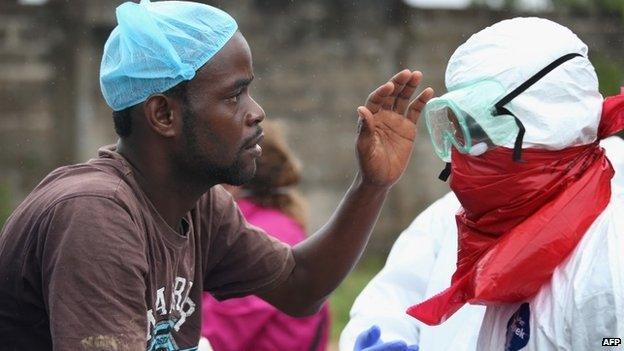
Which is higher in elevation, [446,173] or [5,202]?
[446,173]

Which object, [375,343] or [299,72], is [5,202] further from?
[375,343]

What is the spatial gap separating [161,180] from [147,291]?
334 mm

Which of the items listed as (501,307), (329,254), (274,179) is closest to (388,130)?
(329,254)

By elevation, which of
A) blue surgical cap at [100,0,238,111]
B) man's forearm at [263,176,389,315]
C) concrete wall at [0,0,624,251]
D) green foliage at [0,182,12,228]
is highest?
blue surgical cap at [100,0,238,111]

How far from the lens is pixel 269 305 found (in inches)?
193

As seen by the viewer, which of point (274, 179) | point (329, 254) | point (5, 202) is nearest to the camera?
point (329, 254)

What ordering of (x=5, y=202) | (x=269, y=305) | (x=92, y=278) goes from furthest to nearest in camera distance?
(x=5, y=202)
(x=269, y=305)
(x=92, y=278)

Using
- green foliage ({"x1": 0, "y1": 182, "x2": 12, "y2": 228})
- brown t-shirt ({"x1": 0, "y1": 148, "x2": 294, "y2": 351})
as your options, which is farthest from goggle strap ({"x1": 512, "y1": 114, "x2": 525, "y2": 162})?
green foliage ({"x1": 0, "y1": 182, "x2": 12, "y2": 228})

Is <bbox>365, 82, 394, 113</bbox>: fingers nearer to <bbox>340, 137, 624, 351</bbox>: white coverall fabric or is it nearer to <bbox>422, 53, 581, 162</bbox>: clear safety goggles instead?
<bbox>422, 53, 581, 162</bbox>: clear safety goggles

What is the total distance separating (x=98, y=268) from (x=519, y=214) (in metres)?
1.17

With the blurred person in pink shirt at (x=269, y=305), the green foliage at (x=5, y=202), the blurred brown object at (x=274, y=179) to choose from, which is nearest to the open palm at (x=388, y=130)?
the blurred person in pink shirt at (x=269, y=305)

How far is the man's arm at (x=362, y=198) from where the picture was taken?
136 inches

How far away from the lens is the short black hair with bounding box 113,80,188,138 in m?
3.08

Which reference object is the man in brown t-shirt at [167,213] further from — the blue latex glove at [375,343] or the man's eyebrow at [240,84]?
the blue latex glove at [375,343]
